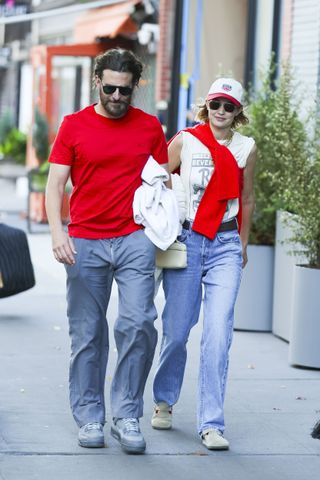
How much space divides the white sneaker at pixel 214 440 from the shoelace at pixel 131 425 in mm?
364

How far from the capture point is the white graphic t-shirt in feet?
21.7

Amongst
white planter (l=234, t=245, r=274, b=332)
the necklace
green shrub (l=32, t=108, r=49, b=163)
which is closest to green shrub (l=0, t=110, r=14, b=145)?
green shrub (l=32, t=108, r=49, b=163)

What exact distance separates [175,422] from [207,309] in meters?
0.87

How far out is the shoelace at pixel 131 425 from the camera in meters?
6.33

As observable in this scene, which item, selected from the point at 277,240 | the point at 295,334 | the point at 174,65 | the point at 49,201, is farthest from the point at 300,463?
the point at 174,65

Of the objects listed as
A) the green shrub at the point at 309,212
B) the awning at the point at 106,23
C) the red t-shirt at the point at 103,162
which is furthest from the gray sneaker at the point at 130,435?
the awning at the point at 106,23

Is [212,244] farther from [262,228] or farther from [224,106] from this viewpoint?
[262,228]

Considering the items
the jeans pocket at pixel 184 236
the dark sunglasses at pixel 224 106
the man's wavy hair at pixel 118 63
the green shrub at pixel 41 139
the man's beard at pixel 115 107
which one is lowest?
the jeans pocket at pixel 184 236

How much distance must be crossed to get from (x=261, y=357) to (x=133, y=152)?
3.43 meters

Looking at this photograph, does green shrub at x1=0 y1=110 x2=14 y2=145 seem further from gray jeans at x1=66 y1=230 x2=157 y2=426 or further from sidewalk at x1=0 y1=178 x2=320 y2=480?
gray jeans at x1=66 y1=230 x2=157 y2=426

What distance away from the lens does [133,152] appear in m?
6.23

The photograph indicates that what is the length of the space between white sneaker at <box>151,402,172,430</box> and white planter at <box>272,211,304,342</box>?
2.90m

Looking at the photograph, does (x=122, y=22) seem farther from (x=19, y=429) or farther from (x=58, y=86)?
(x=19, y=429)

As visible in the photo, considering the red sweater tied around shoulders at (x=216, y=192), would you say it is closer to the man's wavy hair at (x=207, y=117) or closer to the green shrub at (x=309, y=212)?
the man's wavy hair at (x=207, y=117)
